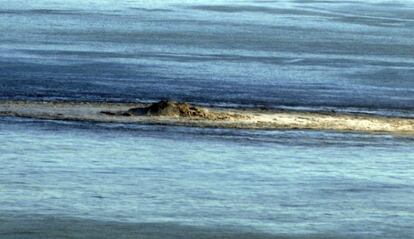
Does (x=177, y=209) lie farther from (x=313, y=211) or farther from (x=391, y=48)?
(x=391, y=48)

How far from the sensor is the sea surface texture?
24.1m

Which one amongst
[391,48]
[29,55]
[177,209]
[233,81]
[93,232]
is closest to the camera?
[93,232]

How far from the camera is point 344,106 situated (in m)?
39.4

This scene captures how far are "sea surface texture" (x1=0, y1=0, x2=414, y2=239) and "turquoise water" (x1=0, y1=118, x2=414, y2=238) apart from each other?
0.13ft

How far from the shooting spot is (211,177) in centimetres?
2828

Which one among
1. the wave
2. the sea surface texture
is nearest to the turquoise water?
the sea surface texture

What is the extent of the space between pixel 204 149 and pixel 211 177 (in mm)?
3442

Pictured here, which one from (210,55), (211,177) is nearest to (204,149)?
(211,177)

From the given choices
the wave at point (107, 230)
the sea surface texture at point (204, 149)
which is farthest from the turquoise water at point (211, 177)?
the wave at point (107, 230)

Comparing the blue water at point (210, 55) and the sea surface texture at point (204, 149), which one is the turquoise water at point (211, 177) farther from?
the blue water at point (210, 55)

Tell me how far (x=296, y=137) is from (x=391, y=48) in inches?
1057

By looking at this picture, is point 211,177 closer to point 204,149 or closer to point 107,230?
point 204,149

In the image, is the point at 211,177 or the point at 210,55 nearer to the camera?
the point at 211,177

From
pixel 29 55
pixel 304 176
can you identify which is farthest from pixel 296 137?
pixel 29 55
